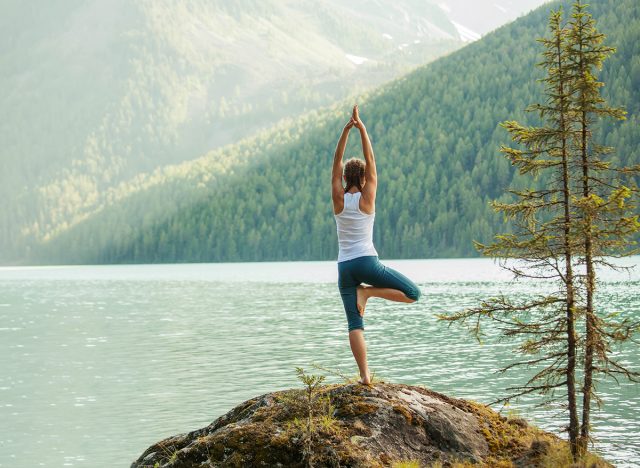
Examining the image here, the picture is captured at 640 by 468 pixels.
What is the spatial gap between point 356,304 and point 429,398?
1592mm

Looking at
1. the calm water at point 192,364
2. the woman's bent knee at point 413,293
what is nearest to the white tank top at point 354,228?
the woman's bent knee at point 413,293

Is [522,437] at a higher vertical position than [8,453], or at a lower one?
higher

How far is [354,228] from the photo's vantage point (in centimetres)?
1130

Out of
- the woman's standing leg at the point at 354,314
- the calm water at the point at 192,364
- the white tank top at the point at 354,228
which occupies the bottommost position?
the calm water at the point at 192,364

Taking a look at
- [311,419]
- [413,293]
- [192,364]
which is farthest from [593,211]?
[192,364]

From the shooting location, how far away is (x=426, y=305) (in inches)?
2749

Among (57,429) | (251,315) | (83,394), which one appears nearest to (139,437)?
(57,429)

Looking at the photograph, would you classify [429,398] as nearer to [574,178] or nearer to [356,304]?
[356,304]

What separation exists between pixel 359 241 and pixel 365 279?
19.4 inches

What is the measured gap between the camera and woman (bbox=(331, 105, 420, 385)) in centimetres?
1126

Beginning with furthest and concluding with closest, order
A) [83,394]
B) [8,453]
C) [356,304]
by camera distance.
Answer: [83,394]
[8,453]
[356,304]

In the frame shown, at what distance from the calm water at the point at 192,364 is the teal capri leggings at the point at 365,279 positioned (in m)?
5.52

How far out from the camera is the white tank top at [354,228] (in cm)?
1123

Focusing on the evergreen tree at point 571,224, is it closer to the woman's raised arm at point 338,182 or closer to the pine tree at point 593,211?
the pine tree at point 593,211
